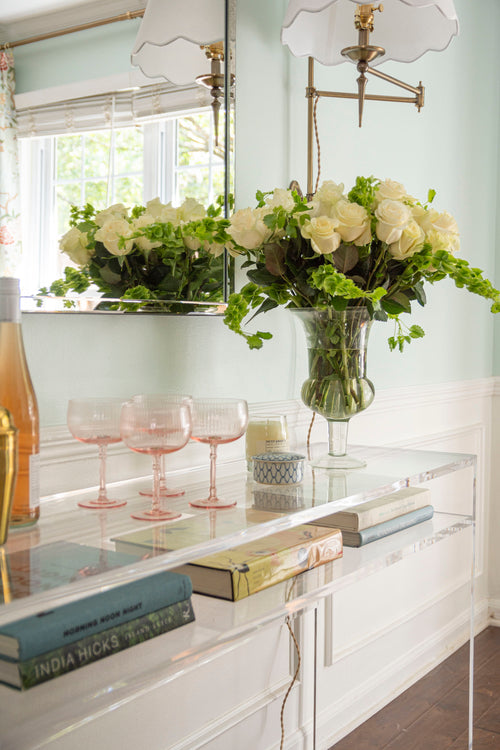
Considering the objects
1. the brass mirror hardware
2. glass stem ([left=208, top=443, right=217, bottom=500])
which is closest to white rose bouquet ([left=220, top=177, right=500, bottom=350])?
the brass mirror hardware

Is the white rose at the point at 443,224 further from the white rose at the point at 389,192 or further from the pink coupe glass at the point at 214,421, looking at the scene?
the pink coupe glass at the point at 214,421

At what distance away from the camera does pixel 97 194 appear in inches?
57.1

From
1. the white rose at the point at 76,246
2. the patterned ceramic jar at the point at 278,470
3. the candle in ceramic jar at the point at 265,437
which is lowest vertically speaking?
the patterned ceramic jar at the point at 278,470

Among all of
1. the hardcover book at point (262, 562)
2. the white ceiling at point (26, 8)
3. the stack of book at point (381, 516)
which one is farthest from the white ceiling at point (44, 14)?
the stack of book at point (381, 516)

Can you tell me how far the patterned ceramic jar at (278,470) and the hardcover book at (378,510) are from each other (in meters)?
0.16

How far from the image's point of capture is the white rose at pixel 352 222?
152cm

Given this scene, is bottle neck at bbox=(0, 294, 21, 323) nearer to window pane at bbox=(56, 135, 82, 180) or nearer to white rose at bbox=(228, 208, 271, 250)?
window pane at bbox=(56, 135, 82, 180)

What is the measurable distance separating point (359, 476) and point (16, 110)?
930mm

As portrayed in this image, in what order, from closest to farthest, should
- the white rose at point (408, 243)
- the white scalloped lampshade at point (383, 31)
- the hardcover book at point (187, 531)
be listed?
the hardcover book at point (187, 531)
the white rose at point (408, 243)
the white scalloped lampshade at point (383, 31)

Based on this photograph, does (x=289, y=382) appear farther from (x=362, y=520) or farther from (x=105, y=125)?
(x=105, y=125)

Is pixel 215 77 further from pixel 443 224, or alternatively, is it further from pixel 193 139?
pixel 443 224

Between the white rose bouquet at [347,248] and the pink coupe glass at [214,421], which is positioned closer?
the pink coupe glass at [214,421]

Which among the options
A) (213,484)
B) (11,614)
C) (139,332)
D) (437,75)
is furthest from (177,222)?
(437,75)

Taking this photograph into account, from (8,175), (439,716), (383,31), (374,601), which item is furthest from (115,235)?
(439,716)
